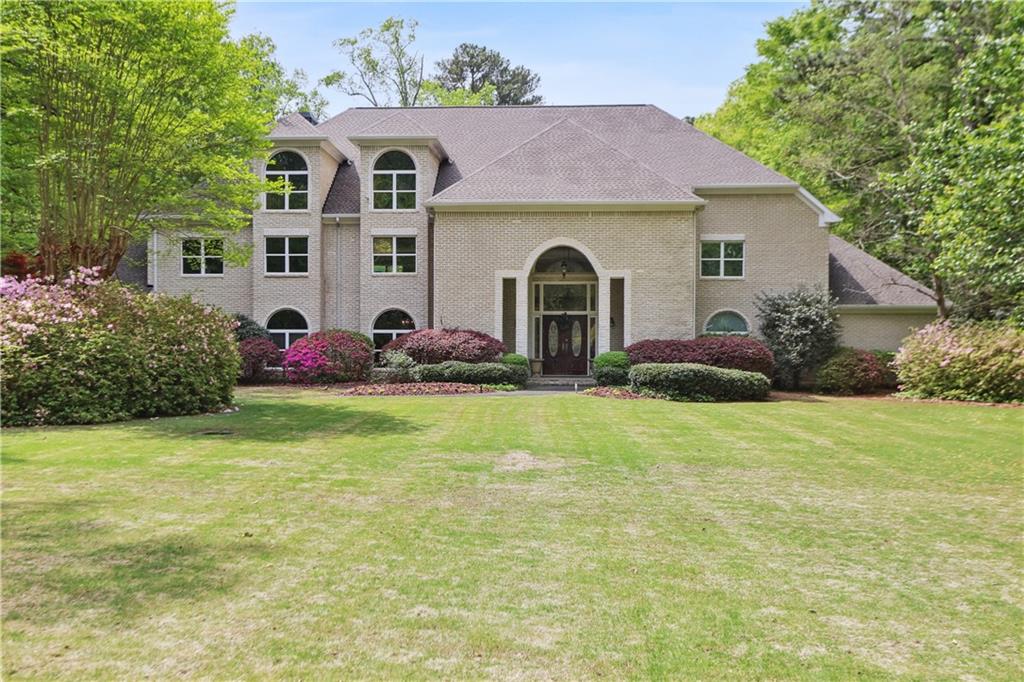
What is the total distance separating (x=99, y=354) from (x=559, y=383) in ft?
47.5

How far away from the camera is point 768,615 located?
429 cm

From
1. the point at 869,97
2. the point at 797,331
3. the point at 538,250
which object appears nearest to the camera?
the point at 797,331

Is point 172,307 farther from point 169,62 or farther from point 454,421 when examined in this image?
point 454,421

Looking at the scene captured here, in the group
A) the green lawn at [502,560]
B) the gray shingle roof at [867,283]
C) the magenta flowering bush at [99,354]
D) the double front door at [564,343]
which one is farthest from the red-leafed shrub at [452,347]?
the gray shingle roof at [867,283]

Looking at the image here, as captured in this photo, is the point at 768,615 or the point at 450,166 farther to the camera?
the point at 450,166

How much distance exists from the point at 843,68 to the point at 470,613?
2953 centimetres

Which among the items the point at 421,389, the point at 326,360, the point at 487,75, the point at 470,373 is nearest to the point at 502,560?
the point at 421,389

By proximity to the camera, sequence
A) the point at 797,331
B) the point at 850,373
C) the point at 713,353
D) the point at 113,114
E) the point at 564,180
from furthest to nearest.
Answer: the point at 564,180 → the point at 797,331 → the point at 850,373 → the point at 713,353 → the point at 113,114

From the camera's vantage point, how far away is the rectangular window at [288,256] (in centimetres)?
2592

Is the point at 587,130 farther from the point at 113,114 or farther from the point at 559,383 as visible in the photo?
the point at 113,114

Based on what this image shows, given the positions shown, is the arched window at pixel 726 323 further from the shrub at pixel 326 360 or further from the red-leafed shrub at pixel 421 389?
the shrub at pixel 326 360

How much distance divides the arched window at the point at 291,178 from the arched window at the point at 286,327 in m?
4.02

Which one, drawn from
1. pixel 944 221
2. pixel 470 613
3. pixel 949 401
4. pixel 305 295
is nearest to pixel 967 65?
pixel 944 221

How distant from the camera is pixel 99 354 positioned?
12523 millimetres
